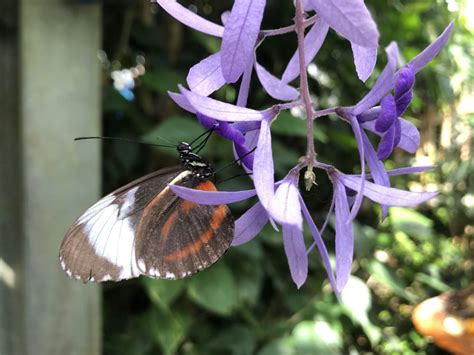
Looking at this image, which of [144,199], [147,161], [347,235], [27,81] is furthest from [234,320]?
[347,235]

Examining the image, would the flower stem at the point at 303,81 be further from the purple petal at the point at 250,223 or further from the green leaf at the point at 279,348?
the green leaf at the point at 279,348

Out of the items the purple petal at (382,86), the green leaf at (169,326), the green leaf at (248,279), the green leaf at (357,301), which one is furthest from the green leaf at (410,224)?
the purple petal at (382,86)

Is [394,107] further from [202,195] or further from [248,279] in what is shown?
[248,279]

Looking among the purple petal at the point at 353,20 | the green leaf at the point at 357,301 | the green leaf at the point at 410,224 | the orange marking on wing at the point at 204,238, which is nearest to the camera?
the purple petal at the point at 353,20

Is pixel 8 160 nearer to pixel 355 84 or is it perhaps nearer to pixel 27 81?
pixel 27 81

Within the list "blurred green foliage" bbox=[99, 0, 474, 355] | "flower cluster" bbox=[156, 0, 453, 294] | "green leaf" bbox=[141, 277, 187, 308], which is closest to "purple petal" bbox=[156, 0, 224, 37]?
"flower cluster" bbox=[156, 0, 453, 294]

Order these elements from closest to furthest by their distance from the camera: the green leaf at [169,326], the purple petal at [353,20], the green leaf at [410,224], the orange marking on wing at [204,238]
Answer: the purple petal at [353,20] → the orange marking on wing at [204,238] → the green leaf at [169,326] → the green leaf at [410,224]
